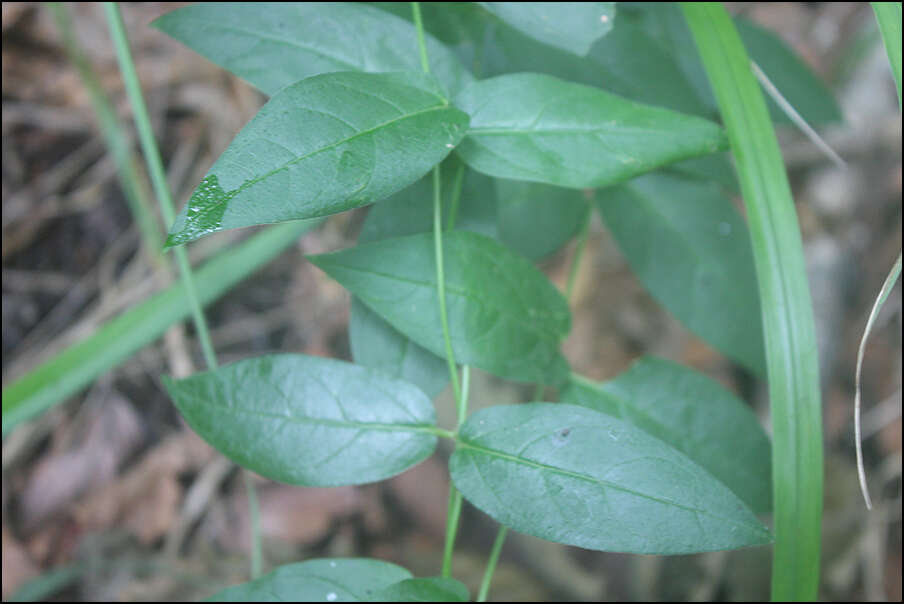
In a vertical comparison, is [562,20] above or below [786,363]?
above

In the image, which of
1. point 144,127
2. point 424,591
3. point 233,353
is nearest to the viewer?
point 424,591

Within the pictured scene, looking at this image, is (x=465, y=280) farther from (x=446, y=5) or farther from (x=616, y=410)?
(x=446, y=5)

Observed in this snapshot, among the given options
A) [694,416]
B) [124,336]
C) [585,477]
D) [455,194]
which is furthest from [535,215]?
[124,336]

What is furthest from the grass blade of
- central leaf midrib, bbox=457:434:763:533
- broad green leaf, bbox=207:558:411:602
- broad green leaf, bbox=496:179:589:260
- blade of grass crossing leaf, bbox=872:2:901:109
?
blade of grass crossing leaf, bbox=872:2:901:109

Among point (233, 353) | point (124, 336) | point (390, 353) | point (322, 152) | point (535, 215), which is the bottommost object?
point (233, 353)

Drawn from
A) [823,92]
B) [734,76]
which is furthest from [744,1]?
[734,76]

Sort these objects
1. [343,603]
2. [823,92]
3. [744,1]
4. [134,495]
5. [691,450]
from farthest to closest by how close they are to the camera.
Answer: [744,1]
[134,495]
[823,92]
[691,450]
[343,603]

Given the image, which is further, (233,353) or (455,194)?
(233,353)

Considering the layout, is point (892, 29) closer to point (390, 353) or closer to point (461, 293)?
point (461, 293)
